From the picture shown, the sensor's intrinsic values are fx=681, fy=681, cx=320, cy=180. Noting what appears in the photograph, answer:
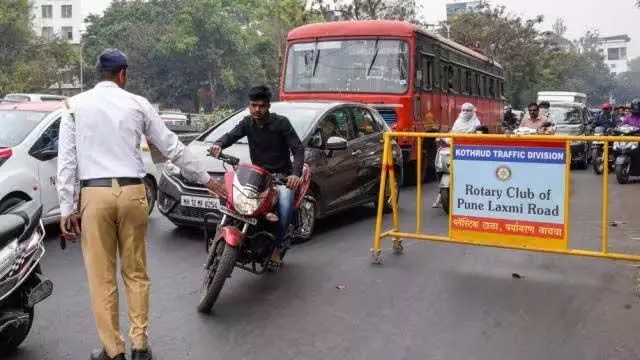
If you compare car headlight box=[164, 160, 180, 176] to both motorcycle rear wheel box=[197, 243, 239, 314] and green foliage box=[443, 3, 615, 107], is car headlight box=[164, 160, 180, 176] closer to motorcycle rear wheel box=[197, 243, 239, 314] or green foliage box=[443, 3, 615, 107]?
motorcycle rear wheel box=[197, 243, 239, 314]

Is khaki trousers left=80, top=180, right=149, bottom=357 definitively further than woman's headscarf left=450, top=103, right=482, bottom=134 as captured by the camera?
No

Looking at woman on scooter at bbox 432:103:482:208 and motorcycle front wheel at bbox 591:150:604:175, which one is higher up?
woman on scooter at bbox 432:103:482:208

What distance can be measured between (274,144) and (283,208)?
67 centimetres

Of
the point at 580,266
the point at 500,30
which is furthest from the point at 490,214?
the point at 500,30

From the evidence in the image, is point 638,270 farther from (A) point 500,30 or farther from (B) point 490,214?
(A) point 500,30

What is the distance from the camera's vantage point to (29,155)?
726 cm

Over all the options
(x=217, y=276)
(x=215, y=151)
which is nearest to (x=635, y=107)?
(x=215, y=151)

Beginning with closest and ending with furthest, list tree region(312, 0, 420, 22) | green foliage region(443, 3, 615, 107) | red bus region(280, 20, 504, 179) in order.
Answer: red bus region(280, 20, 504, 179)
tree region(312, 0, 420, 22)
green foliage region(443, 3, 615, 107)

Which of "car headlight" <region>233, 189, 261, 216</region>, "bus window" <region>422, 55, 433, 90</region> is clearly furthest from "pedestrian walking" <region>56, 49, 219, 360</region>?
"bus window" <region>422, 55, 433, 90</region>

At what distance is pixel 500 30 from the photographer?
37.3 m

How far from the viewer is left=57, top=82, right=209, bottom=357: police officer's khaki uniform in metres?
3.88

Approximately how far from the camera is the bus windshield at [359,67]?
41.9 feet

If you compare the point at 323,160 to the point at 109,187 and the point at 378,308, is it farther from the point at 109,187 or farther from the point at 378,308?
the point at 109,187

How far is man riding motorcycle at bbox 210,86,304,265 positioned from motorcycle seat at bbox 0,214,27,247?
1.89 m
